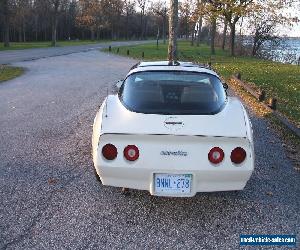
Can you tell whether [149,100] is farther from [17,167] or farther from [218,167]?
[17,167]

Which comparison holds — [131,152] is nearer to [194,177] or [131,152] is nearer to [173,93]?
[194,177]

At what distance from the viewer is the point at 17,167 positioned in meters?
5.62

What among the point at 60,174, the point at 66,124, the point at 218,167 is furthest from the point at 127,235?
the point at 66,124

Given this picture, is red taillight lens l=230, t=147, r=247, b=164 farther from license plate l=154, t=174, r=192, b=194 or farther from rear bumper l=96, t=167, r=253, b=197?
license plate l=154, t=174, r=192, b=194

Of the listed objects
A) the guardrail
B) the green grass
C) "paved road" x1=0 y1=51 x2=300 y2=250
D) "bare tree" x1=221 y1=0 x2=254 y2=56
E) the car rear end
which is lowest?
"paved road" x1=0 y1=51 x2=300 y2=250

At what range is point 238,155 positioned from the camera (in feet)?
13.1

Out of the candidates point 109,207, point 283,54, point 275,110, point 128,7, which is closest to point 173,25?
point 275,110

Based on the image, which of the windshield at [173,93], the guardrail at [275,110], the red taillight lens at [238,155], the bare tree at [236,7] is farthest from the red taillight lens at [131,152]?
the bare tree at [236,7]

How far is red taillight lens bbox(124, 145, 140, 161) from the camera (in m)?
3.97

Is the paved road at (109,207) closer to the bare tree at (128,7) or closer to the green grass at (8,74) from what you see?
the green grass at (8,74)

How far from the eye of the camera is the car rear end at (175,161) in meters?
3.93

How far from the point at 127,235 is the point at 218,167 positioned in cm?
116

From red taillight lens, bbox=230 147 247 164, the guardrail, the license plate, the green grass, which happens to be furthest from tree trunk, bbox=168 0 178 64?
the license plate

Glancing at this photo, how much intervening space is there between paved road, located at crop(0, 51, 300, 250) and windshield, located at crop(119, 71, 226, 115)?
1134 mm
